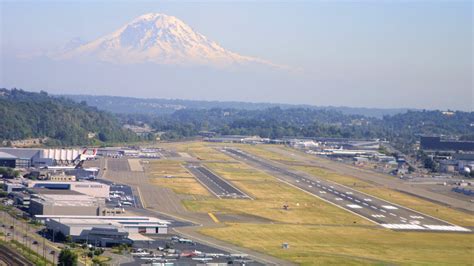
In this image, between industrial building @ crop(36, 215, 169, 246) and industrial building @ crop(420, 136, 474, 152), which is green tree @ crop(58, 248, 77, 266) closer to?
industrial building @ crop(36, 215, 169, 246)

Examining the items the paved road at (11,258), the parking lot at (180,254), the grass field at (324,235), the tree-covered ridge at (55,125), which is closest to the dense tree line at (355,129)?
Result: the tree-covered ridge at (55,125)

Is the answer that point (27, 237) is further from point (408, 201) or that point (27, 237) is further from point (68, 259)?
point (408, 201)

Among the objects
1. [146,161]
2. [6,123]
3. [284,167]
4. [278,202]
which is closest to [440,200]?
[278,202]

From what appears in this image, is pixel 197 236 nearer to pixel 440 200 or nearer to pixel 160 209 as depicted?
pixel 160 209

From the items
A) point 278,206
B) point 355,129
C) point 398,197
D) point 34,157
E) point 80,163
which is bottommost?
point 278,206

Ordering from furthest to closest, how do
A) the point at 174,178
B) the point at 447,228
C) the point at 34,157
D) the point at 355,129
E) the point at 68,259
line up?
the point at 355,129, the point at 34,157, the point at 174,178, the point at 447,228, the point at 68,259

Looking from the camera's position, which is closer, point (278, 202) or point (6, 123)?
point (278, 202)

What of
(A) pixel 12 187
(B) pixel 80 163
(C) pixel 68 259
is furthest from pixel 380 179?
(C) pixel 68 259
